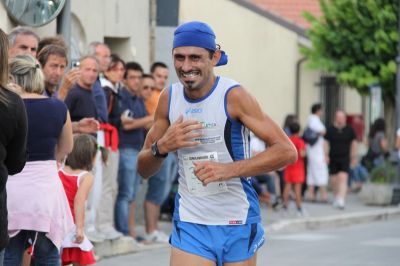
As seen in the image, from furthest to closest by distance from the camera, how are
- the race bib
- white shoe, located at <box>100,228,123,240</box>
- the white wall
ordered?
1. the white wall
2. white shoe, located at <box>100,228,123,240</box>
3. the race bib

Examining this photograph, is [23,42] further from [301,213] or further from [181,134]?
[301,213]

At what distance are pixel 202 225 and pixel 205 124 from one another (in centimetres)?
57

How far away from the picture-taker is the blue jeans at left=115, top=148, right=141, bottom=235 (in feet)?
44.7

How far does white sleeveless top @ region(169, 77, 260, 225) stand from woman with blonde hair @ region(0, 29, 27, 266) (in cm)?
93

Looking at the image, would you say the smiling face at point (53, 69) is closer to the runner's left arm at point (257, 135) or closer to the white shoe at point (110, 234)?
the runner's left arm at point (257, 135)

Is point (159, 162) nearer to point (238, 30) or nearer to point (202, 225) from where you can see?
point (202, 225)

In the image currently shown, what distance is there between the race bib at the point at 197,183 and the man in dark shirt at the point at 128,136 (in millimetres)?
6579

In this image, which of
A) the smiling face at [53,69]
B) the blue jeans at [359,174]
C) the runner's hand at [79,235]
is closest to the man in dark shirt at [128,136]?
the smiling face at [53,69]

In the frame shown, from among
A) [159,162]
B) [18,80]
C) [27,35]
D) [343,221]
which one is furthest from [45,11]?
[343,221]

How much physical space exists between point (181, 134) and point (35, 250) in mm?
2166

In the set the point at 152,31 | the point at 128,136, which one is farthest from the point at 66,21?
the point at 152,31

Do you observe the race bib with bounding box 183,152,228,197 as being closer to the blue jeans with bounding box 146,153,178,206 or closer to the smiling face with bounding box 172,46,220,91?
the smiling face with bounding box 172,46,220,91

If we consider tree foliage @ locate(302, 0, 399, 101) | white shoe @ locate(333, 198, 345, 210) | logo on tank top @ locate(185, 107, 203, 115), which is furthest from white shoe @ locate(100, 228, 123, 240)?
tree foliage @ locate(302, 0, 399, 101)

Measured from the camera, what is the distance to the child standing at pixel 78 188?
9.32 m
